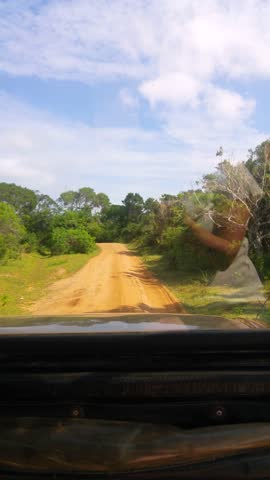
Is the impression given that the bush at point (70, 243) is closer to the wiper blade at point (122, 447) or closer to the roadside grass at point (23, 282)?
the roadside grass at point (23, 282)

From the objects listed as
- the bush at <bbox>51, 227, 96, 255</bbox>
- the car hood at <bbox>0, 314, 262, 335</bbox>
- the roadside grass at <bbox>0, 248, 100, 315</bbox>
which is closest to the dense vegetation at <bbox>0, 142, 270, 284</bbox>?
the bush at <bbox>51, 227, 96, 255</bbox>

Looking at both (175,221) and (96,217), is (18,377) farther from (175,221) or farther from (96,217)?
(96,217)

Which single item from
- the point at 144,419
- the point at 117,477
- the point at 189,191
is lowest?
the point at 117,477

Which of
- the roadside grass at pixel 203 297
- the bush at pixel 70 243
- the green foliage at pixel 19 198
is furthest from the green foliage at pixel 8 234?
the green foliage at pixel 19 198

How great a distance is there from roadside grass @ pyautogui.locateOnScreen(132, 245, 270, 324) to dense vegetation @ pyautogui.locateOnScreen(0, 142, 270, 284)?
114 cm

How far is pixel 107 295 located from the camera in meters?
14.1

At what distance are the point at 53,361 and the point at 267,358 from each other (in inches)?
30.7

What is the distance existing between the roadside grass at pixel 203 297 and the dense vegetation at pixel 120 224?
1.14 metres

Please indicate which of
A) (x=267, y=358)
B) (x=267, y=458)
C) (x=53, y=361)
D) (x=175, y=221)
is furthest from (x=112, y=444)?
(x=175, y=221)

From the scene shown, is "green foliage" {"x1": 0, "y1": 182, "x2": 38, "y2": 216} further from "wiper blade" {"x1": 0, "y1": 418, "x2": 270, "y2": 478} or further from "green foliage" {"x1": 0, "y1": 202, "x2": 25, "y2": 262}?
"wiper blade" {"x1": 0, "y1": 418, "x2": 270, "y2": 478}

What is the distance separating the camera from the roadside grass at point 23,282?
13.5 meters

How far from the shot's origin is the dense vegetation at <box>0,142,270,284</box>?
1808cm

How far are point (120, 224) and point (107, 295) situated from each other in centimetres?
4274

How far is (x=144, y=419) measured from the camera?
1.81m
